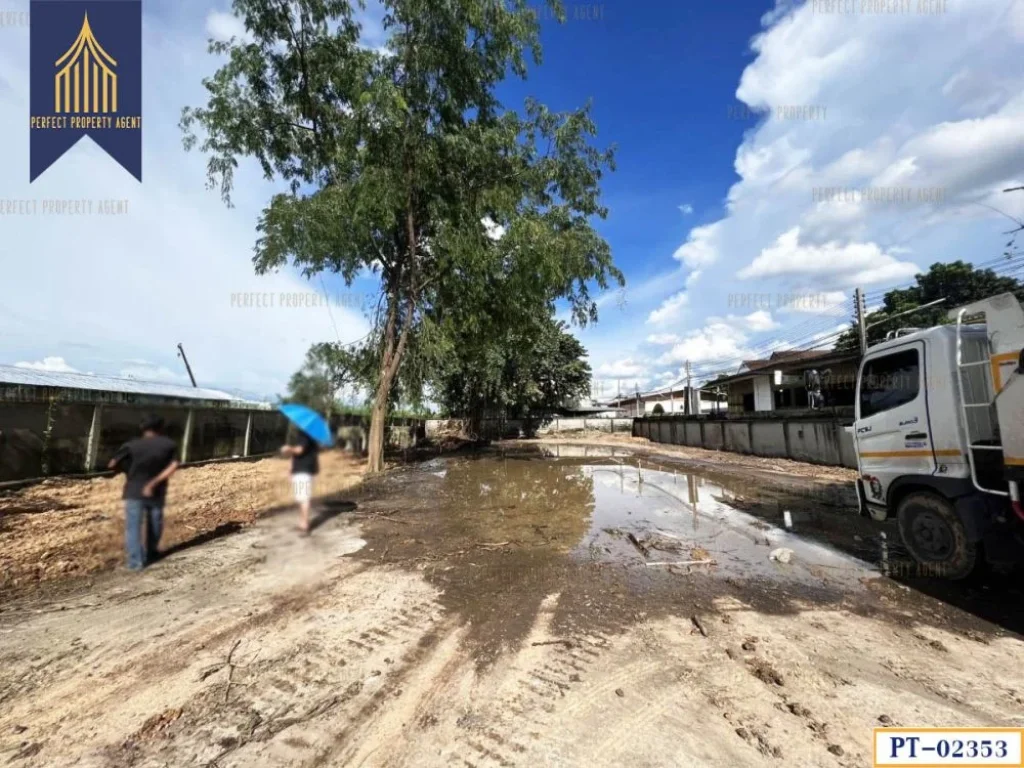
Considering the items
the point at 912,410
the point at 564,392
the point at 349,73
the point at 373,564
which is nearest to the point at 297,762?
the point at 373,564

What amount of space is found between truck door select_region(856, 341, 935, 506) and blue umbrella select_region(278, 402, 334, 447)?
7328mm

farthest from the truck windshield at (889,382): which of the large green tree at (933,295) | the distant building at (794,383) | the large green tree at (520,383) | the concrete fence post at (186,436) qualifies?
the large green tree at (933,295)

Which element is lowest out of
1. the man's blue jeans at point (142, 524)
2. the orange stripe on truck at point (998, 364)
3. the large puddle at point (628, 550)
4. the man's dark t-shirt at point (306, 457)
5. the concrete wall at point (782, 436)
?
the large puddle at point (628, 550)

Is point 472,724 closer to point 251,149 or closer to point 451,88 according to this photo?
point 251,149

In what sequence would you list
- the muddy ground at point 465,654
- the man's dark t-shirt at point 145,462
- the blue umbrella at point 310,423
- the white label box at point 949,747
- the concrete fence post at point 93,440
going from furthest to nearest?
the muddy ground at point 465,654 → the white label box at point 949,747 → the concrete fence post at point 93,440 → the man's dark t-shirt at point 145,462 → the blue umbrella at point 310,423

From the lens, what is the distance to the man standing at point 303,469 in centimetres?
62

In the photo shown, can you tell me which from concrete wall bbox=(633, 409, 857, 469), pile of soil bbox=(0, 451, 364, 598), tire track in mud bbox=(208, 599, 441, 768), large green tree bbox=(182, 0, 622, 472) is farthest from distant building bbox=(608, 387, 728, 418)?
pile of soil bbox=(0, 451, 364, 598)

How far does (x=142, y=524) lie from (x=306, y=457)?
34 centimetres

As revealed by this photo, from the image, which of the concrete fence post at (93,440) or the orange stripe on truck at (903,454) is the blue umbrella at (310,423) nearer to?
the concrete fence post at (93,440)

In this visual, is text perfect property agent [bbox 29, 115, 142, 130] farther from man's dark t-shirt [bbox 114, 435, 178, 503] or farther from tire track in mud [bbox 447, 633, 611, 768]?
tire track in mud [bbox 447, 633, 611, 768]

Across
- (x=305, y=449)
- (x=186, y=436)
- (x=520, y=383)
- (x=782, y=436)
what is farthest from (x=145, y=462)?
(x=520, y=383)

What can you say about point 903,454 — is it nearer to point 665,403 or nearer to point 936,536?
point 936,536

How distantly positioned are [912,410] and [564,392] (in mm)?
33930

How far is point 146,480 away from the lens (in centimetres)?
69
